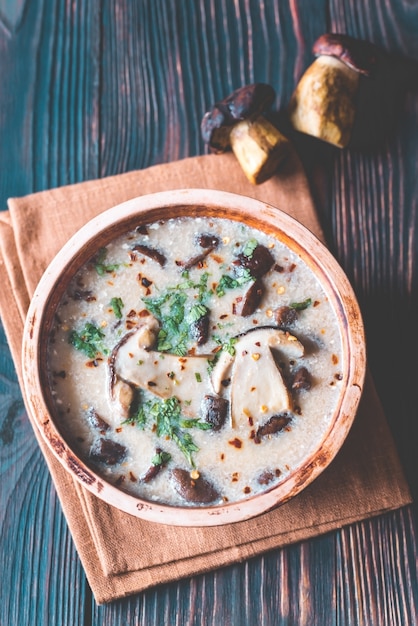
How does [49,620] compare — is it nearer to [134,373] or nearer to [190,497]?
[190,497]

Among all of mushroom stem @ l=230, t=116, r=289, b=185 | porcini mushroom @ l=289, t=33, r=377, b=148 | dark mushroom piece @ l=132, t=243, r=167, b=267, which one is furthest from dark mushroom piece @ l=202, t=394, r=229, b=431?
porcini mushroom @ l=289, t=33, r=377, b=148

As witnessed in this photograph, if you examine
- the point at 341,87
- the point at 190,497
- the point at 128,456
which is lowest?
the point at 190,497

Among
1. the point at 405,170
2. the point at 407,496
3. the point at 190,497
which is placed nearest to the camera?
the point at 190,497

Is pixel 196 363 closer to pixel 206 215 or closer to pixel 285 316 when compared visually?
pixel 285 316

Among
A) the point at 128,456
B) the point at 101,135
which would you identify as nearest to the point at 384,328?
the point at 128,456

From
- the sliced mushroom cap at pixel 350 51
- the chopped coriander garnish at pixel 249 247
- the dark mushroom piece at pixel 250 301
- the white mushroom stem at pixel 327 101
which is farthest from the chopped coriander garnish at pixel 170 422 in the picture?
the sliced mushroom cap at pixel 350 51

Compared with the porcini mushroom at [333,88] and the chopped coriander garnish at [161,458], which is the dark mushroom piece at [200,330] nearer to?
the chopped coriander garnish at [161,458]

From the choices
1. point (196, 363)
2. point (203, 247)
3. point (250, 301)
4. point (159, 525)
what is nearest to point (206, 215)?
point (203, 247)
